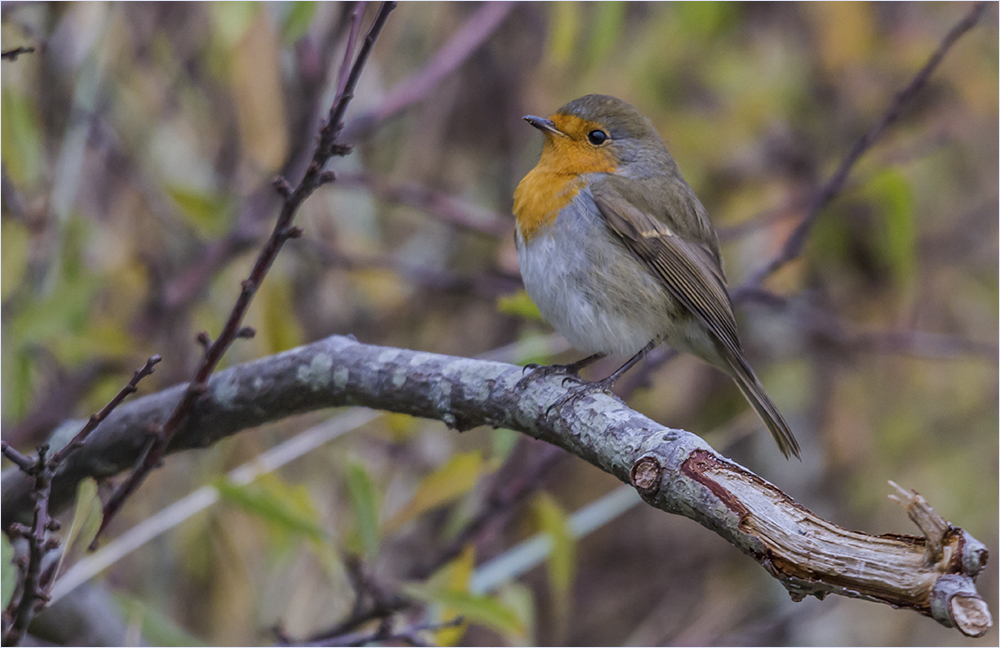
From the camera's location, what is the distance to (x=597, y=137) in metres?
→ 2.97

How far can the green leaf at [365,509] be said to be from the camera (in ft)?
7.64

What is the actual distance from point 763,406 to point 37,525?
6.56 ft

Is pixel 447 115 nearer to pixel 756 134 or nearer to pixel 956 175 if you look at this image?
pixel 756 134

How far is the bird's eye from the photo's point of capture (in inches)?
116

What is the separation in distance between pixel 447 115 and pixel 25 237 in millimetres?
2021

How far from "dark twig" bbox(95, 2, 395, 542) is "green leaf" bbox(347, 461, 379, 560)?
55cm

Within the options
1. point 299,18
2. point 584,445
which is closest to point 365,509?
point 584,445

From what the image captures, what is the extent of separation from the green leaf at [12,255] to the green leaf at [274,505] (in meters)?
1.06

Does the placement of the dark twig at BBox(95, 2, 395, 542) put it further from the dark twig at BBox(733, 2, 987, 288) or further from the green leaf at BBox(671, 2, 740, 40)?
the green leaf at BBox(671, 2, 740, 40)

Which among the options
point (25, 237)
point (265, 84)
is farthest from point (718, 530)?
point (265, 84)

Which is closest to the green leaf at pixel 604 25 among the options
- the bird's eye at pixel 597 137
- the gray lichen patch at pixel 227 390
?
the bird's eye at pixel 597 137

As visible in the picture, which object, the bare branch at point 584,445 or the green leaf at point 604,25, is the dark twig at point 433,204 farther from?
the bare branch at point 584,445

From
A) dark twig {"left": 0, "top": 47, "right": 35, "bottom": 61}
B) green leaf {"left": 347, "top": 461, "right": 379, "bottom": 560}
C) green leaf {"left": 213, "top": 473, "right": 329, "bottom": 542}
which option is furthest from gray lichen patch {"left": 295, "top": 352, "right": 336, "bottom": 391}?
dark twig {"left": 0, "top": 47, "right": 35, "bottom": 61}

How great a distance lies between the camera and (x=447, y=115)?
13.8ft
